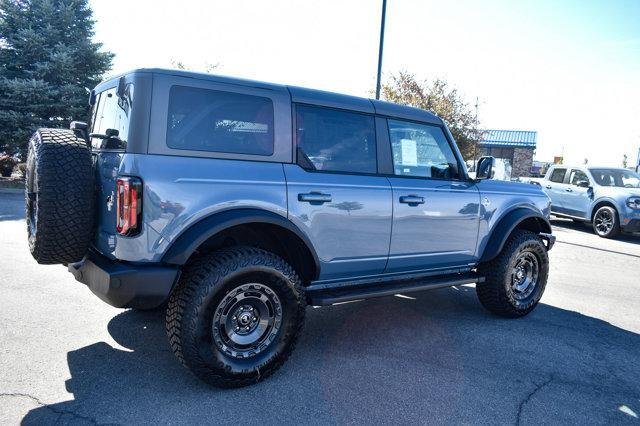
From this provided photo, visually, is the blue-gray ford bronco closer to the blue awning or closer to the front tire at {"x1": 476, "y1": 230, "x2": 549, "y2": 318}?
the front tire at {"x1": 476, "y1": 230, "x2": 549, "y2": 318}

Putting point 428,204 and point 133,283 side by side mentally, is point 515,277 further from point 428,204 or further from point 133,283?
point 133,283

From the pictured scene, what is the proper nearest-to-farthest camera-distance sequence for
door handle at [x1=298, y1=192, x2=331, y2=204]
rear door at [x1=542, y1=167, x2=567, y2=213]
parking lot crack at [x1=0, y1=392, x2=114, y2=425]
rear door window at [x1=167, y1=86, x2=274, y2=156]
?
1. parking lot crack at [x1=0, y1=392, x2=114, y2=425]
2. rear door window at [x1=167, y1=86, x2=274, y2=156]
3. door handle at [x1=298, y1=192, x2=331, y2=204]
4. rear door at [x1=542, y1=167, x2=567, y2=213]

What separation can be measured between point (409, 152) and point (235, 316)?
2.15 metres

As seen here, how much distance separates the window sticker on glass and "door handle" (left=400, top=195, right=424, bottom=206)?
34 centimetres

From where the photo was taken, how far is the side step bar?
137 inches

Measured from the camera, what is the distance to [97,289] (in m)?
2.87

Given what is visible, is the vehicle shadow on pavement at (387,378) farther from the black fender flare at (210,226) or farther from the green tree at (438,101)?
the green tree at (438,101)

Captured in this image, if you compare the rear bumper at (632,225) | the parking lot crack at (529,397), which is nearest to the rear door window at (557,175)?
the rear bumper at (632,225)

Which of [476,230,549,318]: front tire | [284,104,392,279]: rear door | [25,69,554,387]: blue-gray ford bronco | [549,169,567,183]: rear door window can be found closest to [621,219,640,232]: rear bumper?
[549,169,567,183]: rear door window

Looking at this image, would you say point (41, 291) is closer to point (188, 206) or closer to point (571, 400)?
point (188, 206)

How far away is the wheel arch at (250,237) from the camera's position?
2.85 meters

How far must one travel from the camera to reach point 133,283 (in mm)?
2738

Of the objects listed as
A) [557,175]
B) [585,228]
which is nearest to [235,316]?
[557,175]

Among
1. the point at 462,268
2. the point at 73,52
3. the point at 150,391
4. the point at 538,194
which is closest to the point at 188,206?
the point at 150,391
